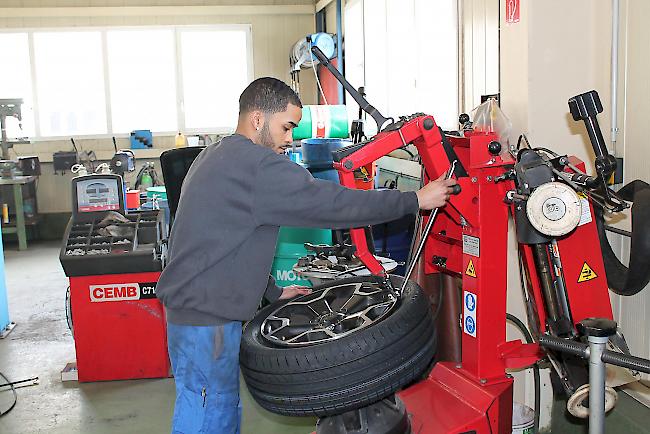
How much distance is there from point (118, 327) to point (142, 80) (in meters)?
6.01

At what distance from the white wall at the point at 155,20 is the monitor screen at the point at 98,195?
5.00 meters

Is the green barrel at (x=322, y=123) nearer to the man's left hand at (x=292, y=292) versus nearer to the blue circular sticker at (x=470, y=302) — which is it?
the man's left hand at (x=292, y=292)

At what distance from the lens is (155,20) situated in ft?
30.2

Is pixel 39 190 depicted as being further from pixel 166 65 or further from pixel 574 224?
pixel 574 224

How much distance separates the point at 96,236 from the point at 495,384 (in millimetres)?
2495

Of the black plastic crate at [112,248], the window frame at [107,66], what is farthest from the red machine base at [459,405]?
the window frame at [107,66]

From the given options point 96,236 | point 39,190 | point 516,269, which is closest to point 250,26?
point 39,190

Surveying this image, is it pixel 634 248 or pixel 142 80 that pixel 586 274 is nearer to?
pixel 634 248

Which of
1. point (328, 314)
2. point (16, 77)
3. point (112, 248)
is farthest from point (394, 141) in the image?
point (16, 77)

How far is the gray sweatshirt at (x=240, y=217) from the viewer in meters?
2.04

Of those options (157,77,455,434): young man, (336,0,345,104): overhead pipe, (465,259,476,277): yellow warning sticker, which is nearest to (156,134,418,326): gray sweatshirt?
(157,77,455,434): young man

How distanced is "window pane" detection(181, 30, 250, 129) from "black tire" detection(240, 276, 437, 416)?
7.70 meters

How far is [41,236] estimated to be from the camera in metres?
9.16

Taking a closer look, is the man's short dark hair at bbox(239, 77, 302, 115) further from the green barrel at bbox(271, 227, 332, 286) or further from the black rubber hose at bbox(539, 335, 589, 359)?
the green barrel at bbox(271, 227, 332, 286)
